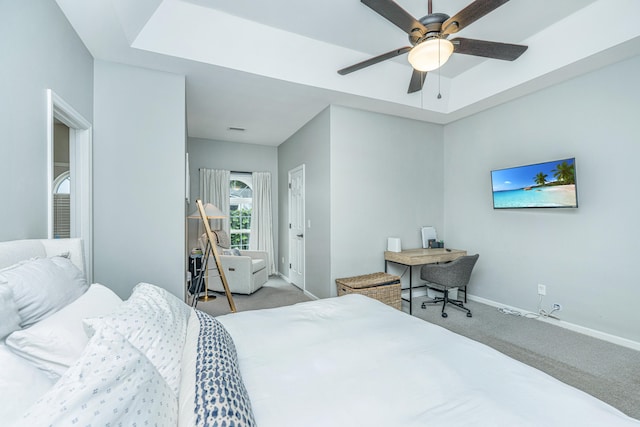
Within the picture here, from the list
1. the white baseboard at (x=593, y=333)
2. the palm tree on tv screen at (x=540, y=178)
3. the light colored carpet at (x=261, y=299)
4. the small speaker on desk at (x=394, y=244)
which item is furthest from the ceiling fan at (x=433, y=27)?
the light colored carpet at (x=261, y=299)

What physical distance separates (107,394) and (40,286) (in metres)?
0.75

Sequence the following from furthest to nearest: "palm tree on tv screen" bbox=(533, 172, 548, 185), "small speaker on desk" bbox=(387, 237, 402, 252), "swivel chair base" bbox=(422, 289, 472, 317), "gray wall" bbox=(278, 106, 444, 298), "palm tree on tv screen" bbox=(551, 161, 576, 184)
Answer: "small speaker on desk" bbox=(387, 237, 402, 252) → "gray wall" bbox=(278, 106, 444, 298) → "swivel chair base" bbox=(422, 289, 472, 317) → "palm tree on tv screen" bbox=(533, 172, 548, 185) → "palm tree on tv screen" bbox=(551, 161, 576, 184)

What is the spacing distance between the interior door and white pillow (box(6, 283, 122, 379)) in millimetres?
3720

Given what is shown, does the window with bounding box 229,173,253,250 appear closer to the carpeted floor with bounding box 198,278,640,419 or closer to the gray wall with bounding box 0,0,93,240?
the carpeted floor with bounding box 198,278,640,419

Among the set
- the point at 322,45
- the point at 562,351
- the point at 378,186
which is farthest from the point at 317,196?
the point at 562,351

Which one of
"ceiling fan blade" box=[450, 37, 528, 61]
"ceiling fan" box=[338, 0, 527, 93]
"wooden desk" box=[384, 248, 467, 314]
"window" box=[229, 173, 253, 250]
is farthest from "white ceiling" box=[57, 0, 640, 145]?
"window" box=[229, 173, 253, 250]

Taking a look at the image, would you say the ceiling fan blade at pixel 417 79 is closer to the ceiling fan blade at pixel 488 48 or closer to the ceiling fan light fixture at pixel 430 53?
the ceiling fan blade at pixel 488 48

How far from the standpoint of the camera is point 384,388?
3.58 feet

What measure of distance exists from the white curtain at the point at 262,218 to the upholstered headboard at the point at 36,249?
13.4ft

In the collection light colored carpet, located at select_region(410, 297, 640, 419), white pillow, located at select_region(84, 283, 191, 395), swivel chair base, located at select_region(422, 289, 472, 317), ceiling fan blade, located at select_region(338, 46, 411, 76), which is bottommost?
light colored carpet, located at select_region(410, 297, 640, 419)

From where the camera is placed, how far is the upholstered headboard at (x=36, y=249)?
1.18 m

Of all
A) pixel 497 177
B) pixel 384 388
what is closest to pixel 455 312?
pixel 497 177

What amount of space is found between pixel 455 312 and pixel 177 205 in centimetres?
352

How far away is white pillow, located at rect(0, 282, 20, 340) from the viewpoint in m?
0.83
